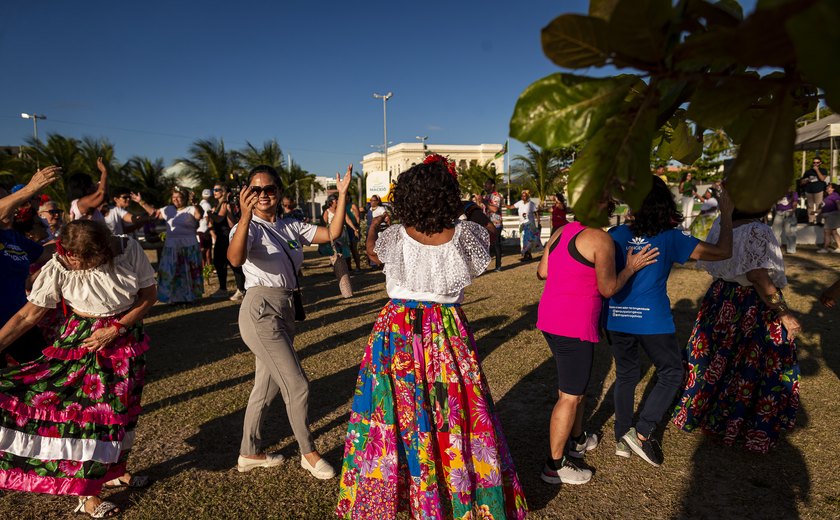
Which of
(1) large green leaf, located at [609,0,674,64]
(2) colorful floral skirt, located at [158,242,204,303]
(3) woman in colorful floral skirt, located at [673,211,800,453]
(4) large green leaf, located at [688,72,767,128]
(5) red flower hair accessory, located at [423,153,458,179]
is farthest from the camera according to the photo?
(2) colorful floral skirt, located at [158,242,204,303]

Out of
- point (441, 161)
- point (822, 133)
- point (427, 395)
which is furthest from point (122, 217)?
point (822, 133)

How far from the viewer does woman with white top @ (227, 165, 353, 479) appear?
10.3ft

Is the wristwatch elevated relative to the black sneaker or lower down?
elevated

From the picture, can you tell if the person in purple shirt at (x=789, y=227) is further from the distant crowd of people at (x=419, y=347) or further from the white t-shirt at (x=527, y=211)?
the distant crowd of people at (x=419, y=347)

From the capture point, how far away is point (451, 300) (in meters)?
2.77

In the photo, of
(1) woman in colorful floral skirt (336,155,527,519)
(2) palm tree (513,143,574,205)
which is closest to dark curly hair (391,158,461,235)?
(1) woman in colorful floral skirt (336,155,527,519)

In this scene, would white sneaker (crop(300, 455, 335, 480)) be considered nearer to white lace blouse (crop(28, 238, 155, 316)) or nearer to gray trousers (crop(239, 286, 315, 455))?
gray trousers (crop(239, 286, 315, 455))

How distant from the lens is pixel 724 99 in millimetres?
731

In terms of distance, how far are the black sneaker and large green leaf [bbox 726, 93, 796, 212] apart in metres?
3.28

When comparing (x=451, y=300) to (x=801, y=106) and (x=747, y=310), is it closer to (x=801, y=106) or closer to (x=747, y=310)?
(x=801, y=106)

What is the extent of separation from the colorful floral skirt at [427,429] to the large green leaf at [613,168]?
206 cm

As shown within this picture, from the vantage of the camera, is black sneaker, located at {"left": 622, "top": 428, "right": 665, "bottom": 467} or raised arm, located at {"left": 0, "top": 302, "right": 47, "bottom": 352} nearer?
raised arm, located at {"left": 0, "top": 302, "right": 47, "bottom": 352}

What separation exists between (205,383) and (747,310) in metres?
4.82

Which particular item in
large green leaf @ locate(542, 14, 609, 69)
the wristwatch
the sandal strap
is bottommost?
the sandal strap
